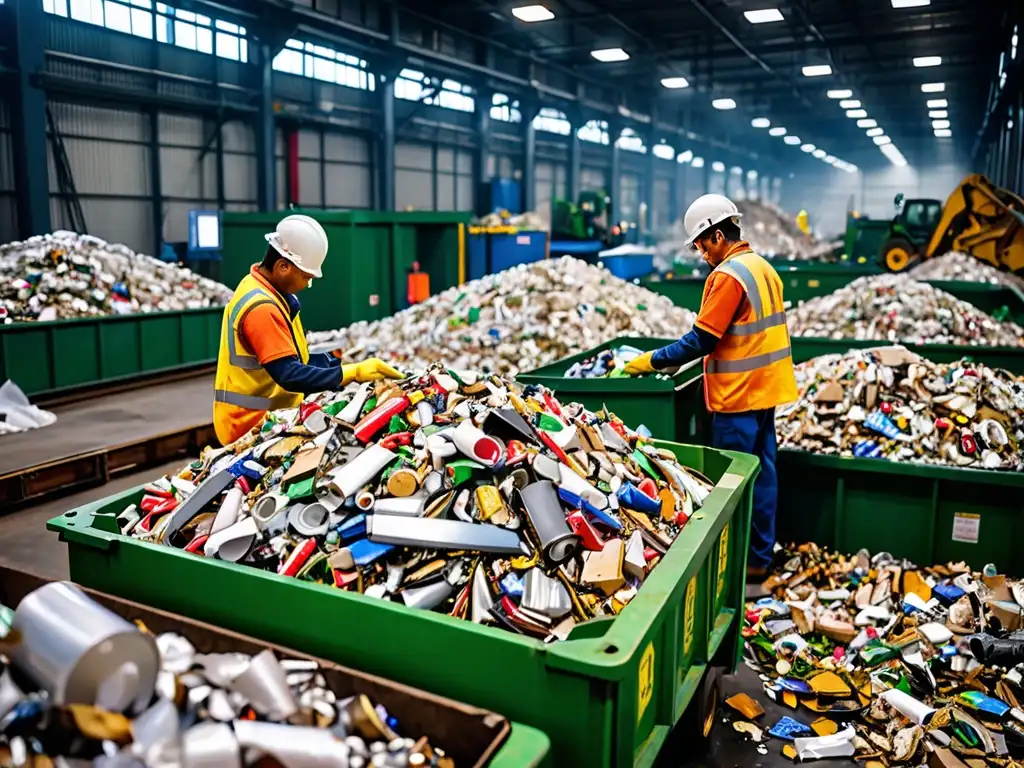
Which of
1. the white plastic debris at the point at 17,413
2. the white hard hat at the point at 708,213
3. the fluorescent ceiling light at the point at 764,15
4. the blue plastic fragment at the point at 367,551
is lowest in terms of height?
the white plastic debris at the point at 17,413

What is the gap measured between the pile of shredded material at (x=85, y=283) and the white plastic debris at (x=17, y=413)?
1.17m

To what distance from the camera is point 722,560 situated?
2.80m

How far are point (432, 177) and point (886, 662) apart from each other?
19.4 m

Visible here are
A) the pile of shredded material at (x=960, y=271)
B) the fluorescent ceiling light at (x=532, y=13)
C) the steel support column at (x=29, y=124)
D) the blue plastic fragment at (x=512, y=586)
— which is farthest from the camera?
the fluorescent ceiling light at (x=532, y=13)

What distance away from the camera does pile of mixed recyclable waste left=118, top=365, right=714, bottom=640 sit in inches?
84.1

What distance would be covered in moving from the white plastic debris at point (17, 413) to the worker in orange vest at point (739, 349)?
16.4 feet

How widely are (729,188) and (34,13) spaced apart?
36.9 metres

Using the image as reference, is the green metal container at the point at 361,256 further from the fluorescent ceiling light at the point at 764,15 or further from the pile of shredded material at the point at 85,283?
the fluorescent ceiling light at the point at 764,15

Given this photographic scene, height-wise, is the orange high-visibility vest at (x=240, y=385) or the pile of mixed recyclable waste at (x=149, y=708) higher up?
the orange high-visibility vest at (x=240, y=385)

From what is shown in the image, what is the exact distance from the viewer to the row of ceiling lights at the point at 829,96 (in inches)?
636

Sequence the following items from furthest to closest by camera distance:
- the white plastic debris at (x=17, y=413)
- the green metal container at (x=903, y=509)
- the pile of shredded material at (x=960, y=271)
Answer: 1. the pile of shredded material at (x=960, y=271)
2. the white plastic debris at (x=17, y=413)
3. the green metal container at (x=903, y=509)

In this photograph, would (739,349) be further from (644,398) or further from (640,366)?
(644,398)

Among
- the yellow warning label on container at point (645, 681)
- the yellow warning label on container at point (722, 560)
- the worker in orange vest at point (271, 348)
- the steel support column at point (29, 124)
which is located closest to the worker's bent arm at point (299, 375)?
the worker in orange vest at point (271, 348)

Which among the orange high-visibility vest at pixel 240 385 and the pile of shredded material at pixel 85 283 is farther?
the pile of shredded material at pixel 85 283
